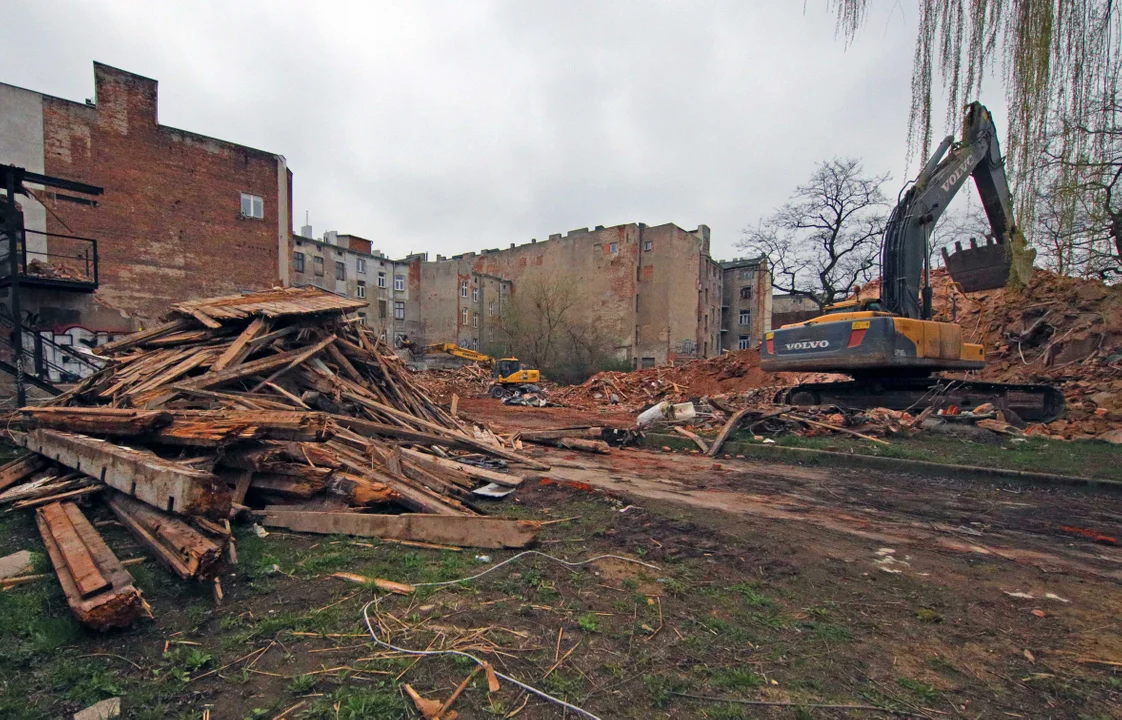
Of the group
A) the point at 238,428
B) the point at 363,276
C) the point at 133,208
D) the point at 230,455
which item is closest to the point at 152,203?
the point at 133,208

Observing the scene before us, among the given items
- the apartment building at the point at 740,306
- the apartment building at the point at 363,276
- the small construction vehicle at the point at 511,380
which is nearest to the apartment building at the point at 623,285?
the apartment building at the point at 363,276

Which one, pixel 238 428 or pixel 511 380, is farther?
pixel 511 380

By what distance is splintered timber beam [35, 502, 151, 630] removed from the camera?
9.50ft

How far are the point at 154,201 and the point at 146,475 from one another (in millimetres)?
23288

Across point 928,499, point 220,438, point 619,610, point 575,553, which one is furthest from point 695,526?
point 220,438

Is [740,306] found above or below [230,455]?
above

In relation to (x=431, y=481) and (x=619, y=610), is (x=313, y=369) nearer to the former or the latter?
(x=431, y=481)

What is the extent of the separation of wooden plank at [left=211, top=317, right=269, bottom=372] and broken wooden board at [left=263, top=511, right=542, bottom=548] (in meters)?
3.93

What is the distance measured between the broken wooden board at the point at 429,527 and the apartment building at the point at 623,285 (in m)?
41.1

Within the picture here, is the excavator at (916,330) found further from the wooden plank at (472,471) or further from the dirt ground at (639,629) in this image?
the wooden plank at (472,471)

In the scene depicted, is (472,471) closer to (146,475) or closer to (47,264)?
(146,475)

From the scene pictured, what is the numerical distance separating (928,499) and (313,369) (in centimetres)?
871

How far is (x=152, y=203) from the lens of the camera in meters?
21.9

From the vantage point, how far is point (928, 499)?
659cm
